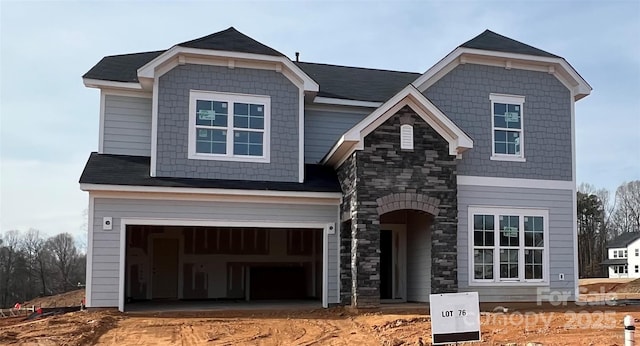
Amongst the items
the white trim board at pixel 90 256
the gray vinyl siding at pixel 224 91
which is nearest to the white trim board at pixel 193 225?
the white trim board at pixel 90 256

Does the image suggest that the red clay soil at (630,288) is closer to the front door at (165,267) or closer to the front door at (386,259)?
the front door at (386,259)

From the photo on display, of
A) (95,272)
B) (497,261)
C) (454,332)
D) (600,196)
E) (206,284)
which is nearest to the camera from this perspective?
(454,332)

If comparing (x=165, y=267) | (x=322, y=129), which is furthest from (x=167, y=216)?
(x=165, y=267)

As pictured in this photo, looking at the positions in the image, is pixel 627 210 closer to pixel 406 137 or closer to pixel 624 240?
pixel 624 240

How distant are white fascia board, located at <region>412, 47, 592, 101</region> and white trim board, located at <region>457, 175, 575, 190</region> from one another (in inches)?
101

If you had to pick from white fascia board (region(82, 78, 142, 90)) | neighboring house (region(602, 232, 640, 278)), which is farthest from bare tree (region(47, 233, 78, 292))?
neighboring house (region(602, 232, 640, 278))

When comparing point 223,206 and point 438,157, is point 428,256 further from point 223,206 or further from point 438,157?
point 223,206

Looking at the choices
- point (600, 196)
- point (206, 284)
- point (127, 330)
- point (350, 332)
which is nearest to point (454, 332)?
point (350, 332)

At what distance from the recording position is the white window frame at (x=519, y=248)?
620 inches

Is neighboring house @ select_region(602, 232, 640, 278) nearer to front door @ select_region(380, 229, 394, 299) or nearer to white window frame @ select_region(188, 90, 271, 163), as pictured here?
front door @ select_region(380, 229, 394, 299)

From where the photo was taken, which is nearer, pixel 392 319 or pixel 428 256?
pixel 392 319

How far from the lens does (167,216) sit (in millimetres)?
14586

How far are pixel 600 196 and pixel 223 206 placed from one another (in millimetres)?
65660

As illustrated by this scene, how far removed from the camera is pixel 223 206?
49.1ft
